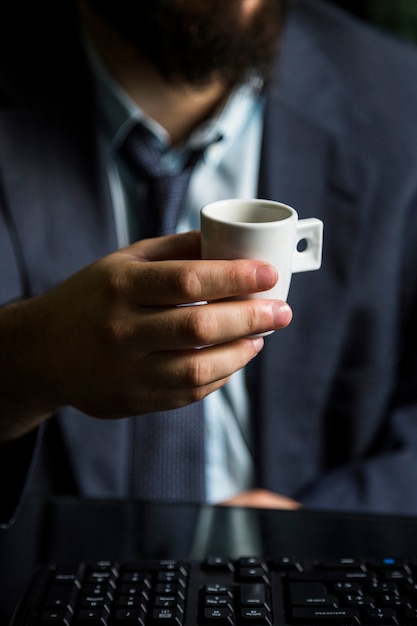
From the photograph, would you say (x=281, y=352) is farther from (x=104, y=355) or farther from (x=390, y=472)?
(x=104, y=355)

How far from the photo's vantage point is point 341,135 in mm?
1029

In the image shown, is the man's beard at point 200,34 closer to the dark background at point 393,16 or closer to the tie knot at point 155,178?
the tie knot at point 155,178

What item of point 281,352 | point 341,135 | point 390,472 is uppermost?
point 341,135

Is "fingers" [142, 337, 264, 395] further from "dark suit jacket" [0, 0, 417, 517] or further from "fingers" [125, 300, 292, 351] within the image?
"dark suit jacket" [0, 0, 417, 517]

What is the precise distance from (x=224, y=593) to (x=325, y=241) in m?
0.59

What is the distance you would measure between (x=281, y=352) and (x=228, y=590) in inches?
21.1

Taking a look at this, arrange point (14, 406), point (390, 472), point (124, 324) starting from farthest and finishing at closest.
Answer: point (390, 472), point (14, 406), point (124, 324)

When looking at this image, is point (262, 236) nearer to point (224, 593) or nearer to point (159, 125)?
point (224, 593)

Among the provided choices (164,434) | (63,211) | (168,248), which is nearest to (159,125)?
(63,211)

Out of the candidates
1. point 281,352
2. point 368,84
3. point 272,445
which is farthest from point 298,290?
point 368,84

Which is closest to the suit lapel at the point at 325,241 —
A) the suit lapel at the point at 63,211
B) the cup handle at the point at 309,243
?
the suit lapel at the point at 63,211

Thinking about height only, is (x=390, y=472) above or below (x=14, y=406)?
below

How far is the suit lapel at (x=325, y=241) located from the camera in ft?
3.30

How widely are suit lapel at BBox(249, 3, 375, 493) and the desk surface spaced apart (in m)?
0.34
